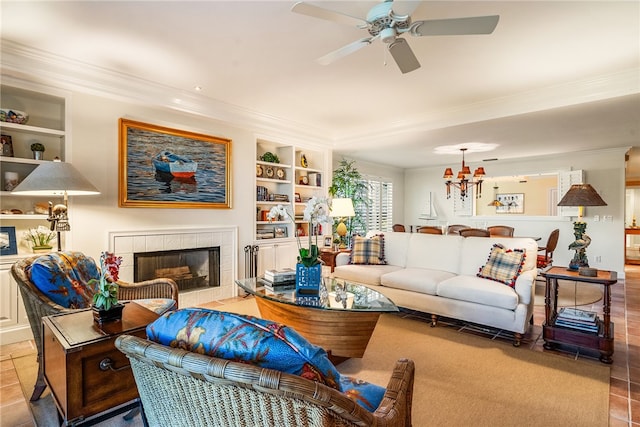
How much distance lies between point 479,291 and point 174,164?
12.3ft

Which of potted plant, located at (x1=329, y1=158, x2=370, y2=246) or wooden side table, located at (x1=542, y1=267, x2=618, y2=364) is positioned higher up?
potted plant, located at (x1=329, y1=158, x2=370, y2=246)

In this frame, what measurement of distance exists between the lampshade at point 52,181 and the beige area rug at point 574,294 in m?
5.37

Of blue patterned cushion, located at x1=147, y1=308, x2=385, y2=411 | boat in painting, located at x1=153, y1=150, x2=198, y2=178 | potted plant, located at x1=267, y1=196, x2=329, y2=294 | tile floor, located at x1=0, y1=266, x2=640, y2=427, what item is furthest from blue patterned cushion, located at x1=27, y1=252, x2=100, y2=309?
boat in painting, located at x1=153, y1=150, x2=198, y2=178

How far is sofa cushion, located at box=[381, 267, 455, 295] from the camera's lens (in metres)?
3.60

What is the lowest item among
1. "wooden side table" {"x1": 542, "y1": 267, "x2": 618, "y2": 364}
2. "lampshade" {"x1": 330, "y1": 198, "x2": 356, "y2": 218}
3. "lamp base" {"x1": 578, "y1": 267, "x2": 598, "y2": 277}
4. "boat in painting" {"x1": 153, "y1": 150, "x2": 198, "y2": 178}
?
"wooden side table" {"x1": 542, "y1": 267, "x2": 618, "y2": 364}

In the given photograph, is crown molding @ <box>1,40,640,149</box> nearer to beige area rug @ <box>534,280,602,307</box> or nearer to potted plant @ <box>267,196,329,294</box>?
potted plant @ <box>267,196,329,294</box>

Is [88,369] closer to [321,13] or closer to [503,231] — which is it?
[321,13]

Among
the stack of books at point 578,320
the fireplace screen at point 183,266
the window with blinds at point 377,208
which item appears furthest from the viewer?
the window with blinds at point 377,208

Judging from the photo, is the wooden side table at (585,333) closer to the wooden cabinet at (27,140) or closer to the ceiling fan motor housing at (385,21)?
the ceiling fan motor housing at (385,21)

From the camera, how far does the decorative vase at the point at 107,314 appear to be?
5.72 ft

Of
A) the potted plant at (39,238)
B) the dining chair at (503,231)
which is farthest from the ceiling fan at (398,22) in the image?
the dining chair at (503,231)

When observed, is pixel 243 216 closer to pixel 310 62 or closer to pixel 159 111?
pixel 159 111

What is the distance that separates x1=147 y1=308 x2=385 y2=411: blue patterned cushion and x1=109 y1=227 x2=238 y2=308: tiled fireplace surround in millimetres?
3214

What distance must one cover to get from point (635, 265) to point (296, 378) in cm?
1060
